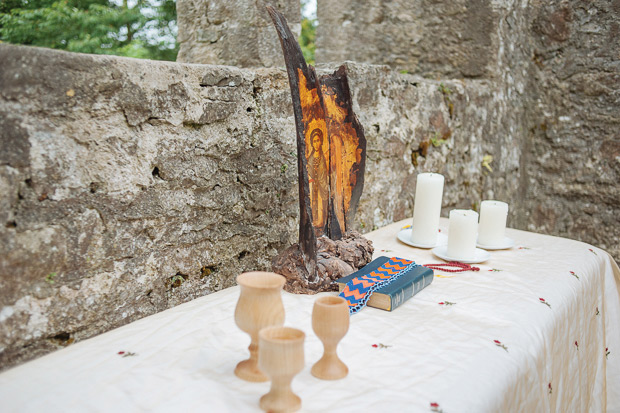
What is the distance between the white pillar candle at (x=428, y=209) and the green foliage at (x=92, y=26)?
15.2ft

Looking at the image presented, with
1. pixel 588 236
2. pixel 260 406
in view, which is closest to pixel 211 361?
pixel 260 406

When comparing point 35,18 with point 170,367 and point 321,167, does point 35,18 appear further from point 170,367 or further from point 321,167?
point 170,367

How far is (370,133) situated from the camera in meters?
1.81

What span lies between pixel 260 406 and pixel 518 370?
0.52m

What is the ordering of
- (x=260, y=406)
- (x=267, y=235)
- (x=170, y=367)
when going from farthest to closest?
(x=267, y=235) < (x=170, y=367) < (x=260, y=406)

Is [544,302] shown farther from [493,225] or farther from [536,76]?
[536,76]

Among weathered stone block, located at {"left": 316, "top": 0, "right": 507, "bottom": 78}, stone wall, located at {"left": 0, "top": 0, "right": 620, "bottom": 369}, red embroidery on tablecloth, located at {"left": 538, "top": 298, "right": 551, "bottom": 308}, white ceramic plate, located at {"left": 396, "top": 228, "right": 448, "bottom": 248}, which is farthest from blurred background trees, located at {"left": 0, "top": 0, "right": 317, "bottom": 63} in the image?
red embroidery on tablecloth, located at {"left": 538, "top": 298, "right": 551, "bottom": 308}

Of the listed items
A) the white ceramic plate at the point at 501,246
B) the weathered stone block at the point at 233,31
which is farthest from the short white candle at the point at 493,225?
the weathered stone block at the point at 233,31

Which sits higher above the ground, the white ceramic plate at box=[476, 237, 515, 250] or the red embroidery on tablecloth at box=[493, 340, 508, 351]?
the white ceramic plate at box=[476, 237, 515, 250]

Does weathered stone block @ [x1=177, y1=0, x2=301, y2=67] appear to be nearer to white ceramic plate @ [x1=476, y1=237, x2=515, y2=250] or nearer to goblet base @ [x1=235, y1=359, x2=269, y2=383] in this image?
white ceramic plate @ [x1=476, y1=237, x2=515, y2=250]

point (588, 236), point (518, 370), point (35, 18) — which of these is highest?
point (35, 18)

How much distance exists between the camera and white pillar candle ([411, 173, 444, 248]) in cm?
161

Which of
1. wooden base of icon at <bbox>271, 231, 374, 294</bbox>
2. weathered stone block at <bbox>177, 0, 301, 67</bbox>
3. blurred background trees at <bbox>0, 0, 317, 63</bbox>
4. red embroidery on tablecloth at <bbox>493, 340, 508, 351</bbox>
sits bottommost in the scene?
red embroidery on tablecloth at <bbox>493, 340, 508, 351</bbox>

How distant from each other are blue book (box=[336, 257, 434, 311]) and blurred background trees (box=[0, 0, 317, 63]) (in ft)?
16.0
